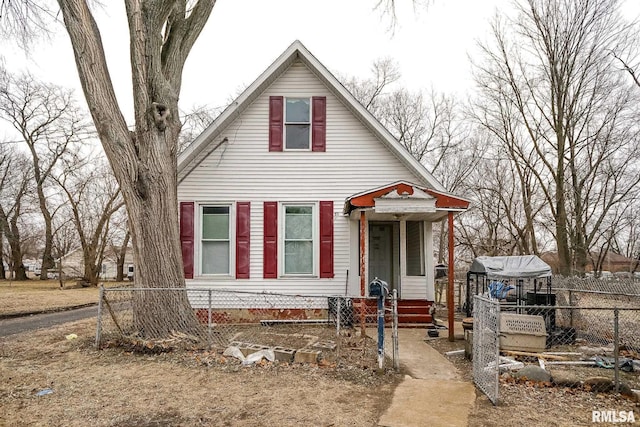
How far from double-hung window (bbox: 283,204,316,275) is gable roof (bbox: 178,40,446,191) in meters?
2.45

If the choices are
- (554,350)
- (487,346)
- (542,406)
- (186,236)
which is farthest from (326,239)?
(542,406)

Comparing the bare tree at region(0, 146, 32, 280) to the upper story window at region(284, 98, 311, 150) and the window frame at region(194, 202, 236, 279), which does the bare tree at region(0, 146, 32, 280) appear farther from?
the upper story window at region(284, 98, 311, 150)

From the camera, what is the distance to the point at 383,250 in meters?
11.7

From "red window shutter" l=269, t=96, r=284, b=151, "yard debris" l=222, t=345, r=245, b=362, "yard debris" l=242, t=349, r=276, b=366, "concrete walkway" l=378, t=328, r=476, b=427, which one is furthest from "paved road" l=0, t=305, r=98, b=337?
"concrete walkway" l=378, t=328, r=476, b=427

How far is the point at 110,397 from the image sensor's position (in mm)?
5117

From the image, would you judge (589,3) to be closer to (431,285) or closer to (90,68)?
(431,285)

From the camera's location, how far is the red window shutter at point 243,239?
10.6 m

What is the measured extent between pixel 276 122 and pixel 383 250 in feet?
14.5

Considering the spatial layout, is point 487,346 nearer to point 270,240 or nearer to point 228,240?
point 270,240

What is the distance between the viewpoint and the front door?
11625mm

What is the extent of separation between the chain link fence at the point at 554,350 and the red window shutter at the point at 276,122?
6.46 meters

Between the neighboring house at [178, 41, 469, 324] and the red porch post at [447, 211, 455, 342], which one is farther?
the neighboring house at [178, 41, 469, 324]

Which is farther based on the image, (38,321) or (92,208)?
(92,208)

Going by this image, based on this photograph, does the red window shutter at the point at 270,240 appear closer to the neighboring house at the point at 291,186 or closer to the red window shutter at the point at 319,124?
the neighboring house at the point at 291,186
